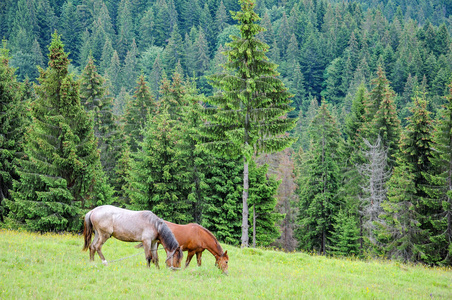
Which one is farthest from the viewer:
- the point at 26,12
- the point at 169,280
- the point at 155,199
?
the point at 26,12

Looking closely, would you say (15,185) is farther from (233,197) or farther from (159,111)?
(159,111)

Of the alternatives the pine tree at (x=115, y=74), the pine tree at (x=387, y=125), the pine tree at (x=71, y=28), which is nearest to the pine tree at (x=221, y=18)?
the pine tree at (x=71, y=28)

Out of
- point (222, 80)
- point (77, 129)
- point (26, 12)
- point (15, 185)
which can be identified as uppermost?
point (26, 12)

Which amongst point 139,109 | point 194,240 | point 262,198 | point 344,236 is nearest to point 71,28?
point 139,109

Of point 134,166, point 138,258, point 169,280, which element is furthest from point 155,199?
point 169,280

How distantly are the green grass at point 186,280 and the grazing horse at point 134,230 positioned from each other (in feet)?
1.83

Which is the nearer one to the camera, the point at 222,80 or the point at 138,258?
the point at 138,258

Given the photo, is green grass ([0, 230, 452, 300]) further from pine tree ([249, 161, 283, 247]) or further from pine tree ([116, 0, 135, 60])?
pine tree ([116, 0, 135, 60])

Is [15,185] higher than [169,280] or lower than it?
higher

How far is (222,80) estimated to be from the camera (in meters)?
22.7

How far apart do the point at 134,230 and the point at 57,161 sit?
1205 centimetres

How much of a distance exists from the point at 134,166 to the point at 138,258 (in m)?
14.8

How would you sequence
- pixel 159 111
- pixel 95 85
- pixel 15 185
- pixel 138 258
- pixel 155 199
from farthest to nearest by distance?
pixel 159 111 → pixel 95 85 → pixel 155 199 → pixel 15 185 → pixel 138 258

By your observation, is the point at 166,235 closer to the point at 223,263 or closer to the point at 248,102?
the point at 223,263
